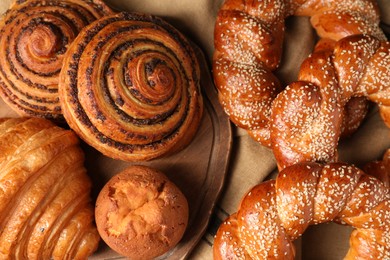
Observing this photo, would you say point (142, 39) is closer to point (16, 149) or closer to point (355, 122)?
point (16, 149)

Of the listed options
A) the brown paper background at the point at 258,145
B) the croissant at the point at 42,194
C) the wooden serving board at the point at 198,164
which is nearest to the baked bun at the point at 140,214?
the croissant at the point at 42,194

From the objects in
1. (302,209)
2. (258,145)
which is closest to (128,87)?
(258,145)

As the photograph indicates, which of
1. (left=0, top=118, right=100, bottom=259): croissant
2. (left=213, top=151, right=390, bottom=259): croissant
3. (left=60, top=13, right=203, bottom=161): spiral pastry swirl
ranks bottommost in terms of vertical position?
(left=213, top=151, right=390, bottom=259): croissant

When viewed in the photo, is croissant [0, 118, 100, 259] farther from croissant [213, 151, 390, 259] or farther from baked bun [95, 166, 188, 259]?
croissant [213, 151, 390, 259]

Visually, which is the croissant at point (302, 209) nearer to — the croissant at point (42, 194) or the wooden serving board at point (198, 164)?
the wooden serving board at point (198, 164)

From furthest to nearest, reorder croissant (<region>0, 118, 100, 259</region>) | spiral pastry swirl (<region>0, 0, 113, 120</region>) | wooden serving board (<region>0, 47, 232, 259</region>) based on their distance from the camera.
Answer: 1. wooden serving board (<region>0, 47, 232, 259</region>)
2. spiral pastry swirl (<region>0, 0, 113, 120</region>)
3. croissant (<region>0, 118, 100, 259</region>)

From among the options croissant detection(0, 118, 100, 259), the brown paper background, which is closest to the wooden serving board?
the brown paper background

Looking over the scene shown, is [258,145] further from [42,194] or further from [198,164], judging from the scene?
[42,194]
